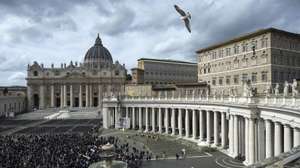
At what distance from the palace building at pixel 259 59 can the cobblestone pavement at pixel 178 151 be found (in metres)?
14.4

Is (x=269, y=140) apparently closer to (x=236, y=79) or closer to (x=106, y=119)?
(x=236, y=79)

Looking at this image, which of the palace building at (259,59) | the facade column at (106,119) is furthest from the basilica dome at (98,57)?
the palace building at (259,59)

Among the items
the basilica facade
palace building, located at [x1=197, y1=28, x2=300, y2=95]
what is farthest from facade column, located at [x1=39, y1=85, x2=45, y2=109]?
palace building, located at [x1=197, y1=28, x2=300, y2=95]

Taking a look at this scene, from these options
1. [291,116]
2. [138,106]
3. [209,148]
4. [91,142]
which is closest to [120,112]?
[138,106]

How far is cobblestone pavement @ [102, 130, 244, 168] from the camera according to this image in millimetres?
41906

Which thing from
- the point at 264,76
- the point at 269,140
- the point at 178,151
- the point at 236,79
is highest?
the point at 264,76

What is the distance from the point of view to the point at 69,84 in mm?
165500

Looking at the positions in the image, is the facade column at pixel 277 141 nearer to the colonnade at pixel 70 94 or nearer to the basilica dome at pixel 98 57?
the colonnade at pixel 70 94

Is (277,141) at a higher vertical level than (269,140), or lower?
higher

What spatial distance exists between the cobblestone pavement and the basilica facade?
3978 inches

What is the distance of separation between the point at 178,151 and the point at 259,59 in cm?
2214

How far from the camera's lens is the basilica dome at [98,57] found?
610ft

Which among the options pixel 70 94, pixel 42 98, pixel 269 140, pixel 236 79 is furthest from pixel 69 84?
pixel 269 140

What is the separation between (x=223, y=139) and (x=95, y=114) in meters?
82.1
